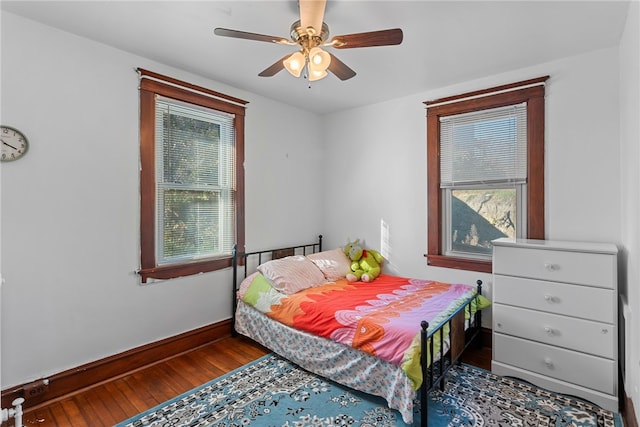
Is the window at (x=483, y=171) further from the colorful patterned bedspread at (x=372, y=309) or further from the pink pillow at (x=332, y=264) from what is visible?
the pink pillow at (x=332, y=264)

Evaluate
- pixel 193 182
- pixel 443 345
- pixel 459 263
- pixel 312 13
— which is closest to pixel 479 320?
pixel 459 263

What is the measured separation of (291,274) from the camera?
3.00 m

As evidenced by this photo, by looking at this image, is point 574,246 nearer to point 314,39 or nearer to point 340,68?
point 340,68

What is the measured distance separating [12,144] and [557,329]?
3.89 m

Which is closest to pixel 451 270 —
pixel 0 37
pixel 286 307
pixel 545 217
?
pixel 545 217

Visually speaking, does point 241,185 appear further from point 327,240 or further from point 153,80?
point 327,240

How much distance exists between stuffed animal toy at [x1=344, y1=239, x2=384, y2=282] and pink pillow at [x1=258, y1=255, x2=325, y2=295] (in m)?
0.42

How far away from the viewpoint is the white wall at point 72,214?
2.05 m

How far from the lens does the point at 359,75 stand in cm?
295

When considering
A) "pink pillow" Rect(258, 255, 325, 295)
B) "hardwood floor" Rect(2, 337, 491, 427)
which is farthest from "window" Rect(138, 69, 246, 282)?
"hardwood floor" Rect(2, 337, 491, 427)

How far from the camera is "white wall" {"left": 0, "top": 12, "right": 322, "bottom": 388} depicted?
6.72 feet

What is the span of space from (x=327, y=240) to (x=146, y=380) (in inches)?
98.1

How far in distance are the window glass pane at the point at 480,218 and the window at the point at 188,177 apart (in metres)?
2.24

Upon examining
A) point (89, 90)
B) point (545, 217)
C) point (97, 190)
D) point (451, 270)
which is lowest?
point (451, 270)
